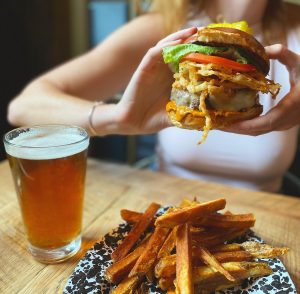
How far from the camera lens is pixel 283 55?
3.64ft

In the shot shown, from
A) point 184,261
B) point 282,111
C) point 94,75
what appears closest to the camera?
point 184,261

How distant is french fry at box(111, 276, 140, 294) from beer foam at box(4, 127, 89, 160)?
0.37 m

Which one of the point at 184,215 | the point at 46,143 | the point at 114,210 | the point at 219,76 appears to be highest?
the point at 219,76

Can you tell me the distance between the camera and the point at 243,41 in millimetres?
961

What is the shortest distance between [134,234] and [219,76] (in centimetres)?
50

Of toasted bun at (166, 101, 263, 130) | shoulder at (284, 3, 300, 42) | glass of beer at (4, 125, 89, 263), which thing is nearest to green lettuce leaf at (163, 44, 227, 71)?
toasted bun at (166, 101, 263, 130)

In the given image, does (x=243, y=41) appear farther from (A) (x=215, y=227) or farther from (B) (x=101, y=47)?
(B) (x=101, y=47)

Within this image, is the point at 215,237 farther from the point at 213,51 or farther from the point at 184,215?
the point at 213,51

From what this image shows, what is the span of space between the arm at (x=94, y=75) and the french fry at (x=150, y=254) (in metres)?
0.91

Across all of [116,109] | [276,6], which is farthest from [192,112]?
[276,6]

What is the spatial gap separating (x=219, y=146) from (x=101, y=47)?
81 centimetres

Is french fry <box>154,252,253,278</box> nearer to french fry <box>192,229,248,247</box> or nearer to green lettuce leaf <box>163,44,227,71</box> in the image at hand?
french fry <box>192,229,248,247</box>

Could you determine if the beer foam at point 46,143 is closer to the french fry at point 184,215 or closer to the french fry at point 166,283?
the french fry at point 184,215

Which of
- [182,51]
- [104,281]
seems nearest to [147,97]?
[182,51]
